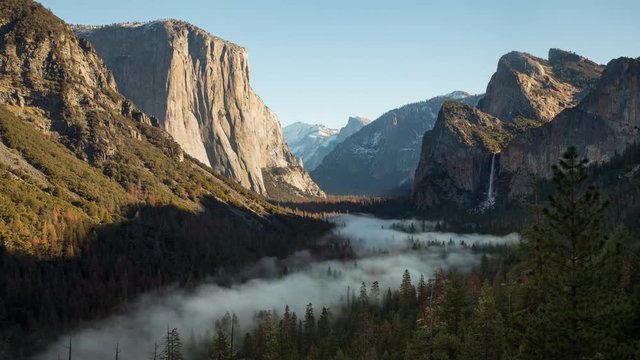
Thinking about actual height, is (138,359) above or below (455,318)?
below

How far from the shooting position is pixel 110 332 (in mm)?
165250

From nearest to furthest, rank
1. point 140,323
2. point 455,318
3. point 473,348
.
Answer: point 473,348 → point 455,318 → point 140,323

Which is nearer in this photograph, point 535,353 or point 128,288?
point 535,353

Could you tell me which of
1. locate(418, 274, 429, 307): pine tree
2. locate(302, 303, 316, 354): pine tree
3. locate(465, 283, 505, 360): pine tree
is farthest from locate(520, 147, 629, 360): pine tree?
locate(418, 274, 429, 307): pine tree

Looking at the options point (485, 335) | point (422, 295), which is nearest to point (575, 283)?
point (485, 335)

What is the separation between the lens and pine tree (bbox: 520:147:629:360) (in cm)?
3644

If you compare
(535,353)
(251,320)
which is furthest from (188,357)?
(535,353)

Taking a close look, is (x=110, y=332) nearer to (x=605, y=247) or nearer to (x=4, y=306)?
(x=4, y=306)

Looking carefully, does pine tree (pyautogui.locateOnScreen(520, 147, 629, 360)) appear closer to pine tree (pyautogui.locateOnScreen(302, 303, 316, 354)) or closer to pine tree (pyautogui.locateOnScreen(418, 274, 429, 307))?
pine tree (pyautogui.locateOnScreen(302, 303, 316, 354))

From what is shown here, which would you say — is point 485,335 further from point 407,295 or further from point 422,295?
point 407,295

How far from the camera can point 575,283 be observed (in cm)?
3722

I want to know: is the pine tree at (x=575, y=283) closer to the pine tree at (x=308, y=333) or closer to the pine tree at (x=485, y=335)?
the pine tree at (x=485, y=335)

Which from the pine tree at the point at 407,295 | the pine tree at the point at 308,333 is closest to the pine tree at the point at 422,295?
the pine tree at the point at 407,295

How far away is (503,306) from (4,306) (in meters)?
127
